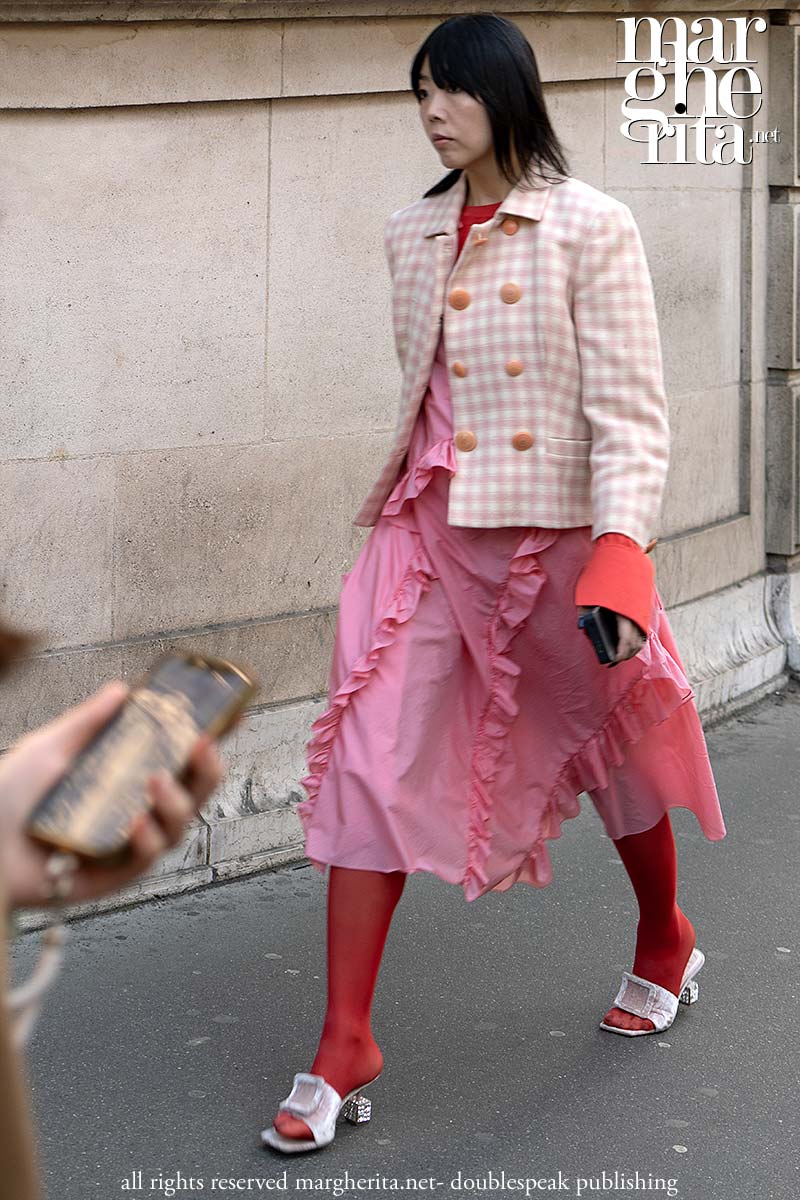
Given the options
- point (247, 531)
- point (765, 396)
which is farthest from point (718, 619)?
point (247, 531)

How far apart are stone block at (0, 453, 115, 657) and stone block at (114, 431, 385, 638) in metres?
0.06

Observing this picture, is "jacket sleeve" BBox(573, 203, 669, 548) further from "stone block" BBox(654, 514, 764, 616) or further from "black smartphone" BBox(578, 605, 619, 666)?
"stone block" BBox(654, 514, 764, 616)

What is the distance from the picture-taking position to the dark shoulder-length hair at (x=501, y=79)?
3.33m

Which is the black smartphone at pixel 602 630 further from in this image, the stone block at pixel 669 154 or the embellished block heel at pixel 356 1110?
the stone block at pixel 669 154

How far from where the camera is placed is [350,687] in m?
3.44

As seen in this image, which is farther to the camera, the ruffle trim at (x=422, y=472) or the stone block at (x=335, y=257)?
the stone block at (x=335, y=257)

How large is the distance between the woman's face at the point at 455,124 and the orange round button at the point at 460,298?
23 cm

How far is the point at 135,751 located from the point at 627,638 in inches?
75.2

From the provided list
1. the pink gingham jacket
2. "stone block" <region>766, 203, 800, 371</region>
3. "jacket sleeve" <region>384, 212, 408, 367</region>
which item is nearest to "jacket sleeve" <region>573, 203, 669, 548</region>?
the pink gingham jacket

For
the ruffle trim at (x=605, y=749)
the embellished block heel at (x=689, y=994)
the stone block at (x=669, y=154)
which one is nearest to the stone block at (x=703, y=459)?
the stone block at (x=669, y=154)

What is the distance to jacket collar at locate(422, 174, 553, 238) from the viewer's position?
132 inches

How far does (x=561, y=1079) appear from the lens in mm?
3682

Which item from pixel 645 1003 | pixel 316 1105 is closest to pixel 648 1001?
pixel 645 1003

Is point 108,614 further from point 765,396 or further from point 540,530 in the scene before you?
point 765,396
